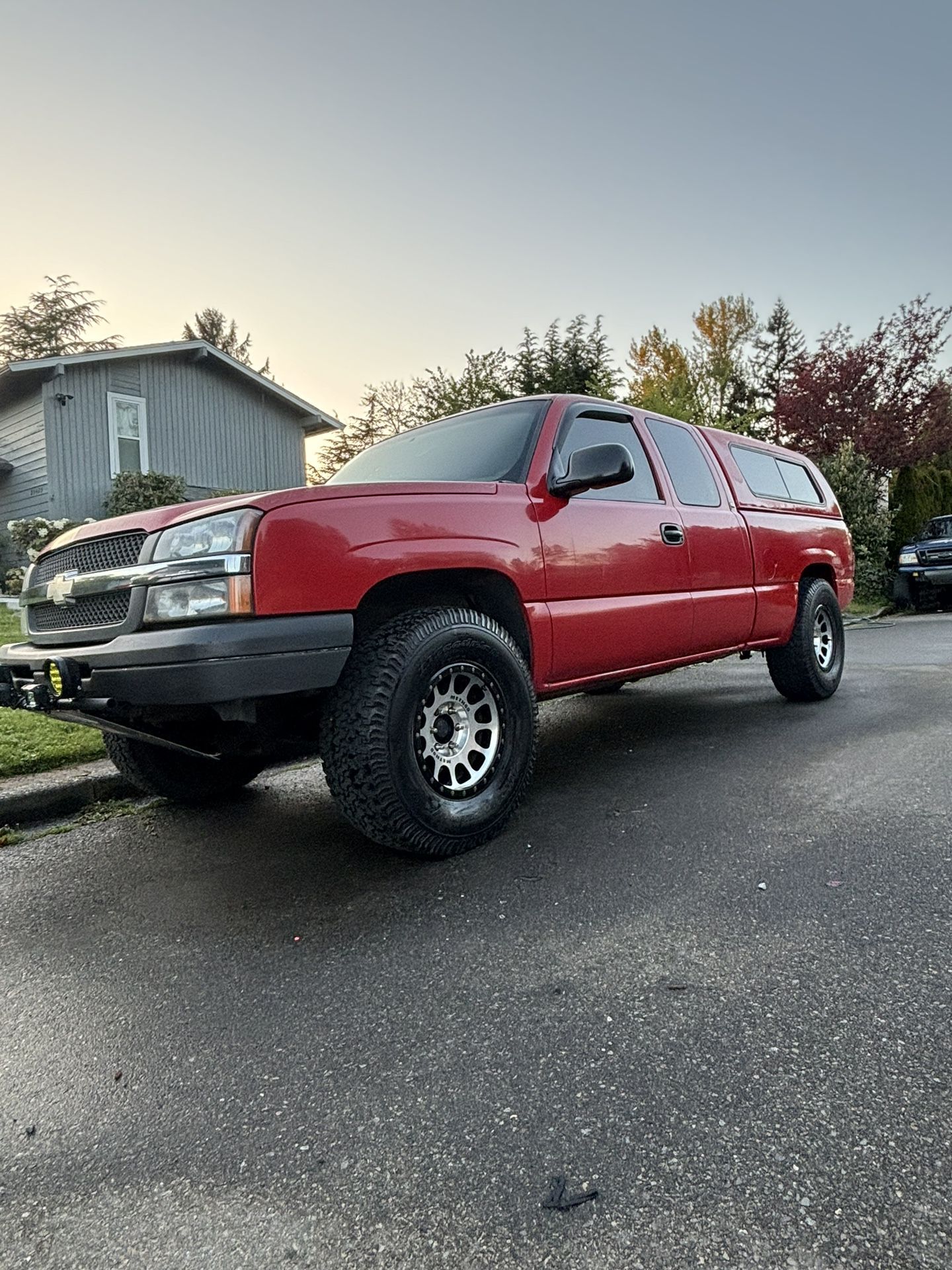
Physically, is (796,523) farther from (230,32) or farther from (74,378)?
(74,378)

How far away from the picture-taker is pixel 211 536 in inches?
100

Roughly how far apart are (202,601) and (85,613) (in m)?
0.72

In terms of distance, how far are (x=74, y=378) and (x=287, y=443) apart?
15.5 ft

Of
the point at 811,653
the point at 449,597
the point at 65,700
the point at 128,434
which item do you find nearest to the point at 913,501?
the point at 811,653

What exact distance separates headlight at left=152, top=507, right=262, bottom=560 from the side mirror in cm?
149

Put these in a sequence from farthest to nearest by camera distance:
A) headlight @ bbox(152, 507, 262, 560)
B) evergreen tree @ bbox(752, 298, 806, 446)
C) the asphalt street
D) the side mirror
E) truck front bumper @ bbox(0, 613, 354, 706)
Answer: evergreen tree @ bbox(752, 298, 806, 446) → the side mirror → headlight @ bbox(152, 507, 262, 560) → truck front bumper @ bbox(0, 613, 354, 706) → the asphalt street

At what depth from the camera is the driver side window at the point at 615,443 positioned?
381 centimetres

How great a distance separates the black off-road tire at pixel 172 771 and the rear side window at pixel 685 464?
2.82 m

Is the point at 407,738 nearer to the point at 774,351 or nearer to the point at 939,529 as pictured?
the point at 939,529

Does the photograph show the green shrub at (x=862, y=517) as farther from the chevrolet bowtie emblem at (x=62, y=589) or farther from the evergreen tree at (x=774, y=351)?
the evergreen tree at (x=774, y=351)

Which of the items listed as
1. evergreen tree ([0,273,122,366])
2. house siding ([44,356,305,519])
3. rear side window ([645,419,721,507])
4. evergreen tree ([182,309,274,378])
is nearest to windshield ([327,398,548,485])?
rear side window ([645,419,721,507])

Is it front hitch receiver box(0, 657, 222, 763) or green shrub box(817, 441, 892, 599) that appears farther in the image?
green shrub box(817, 441, 892, 599)

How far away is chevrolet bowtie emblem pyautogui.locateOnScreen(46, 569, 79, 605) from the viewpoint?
2.96 metres

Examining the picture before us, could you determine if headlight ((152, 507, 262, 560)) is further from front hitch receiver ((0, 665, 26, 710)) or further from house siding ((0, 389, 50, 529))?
house siding ((0, 389, 50, 529))
